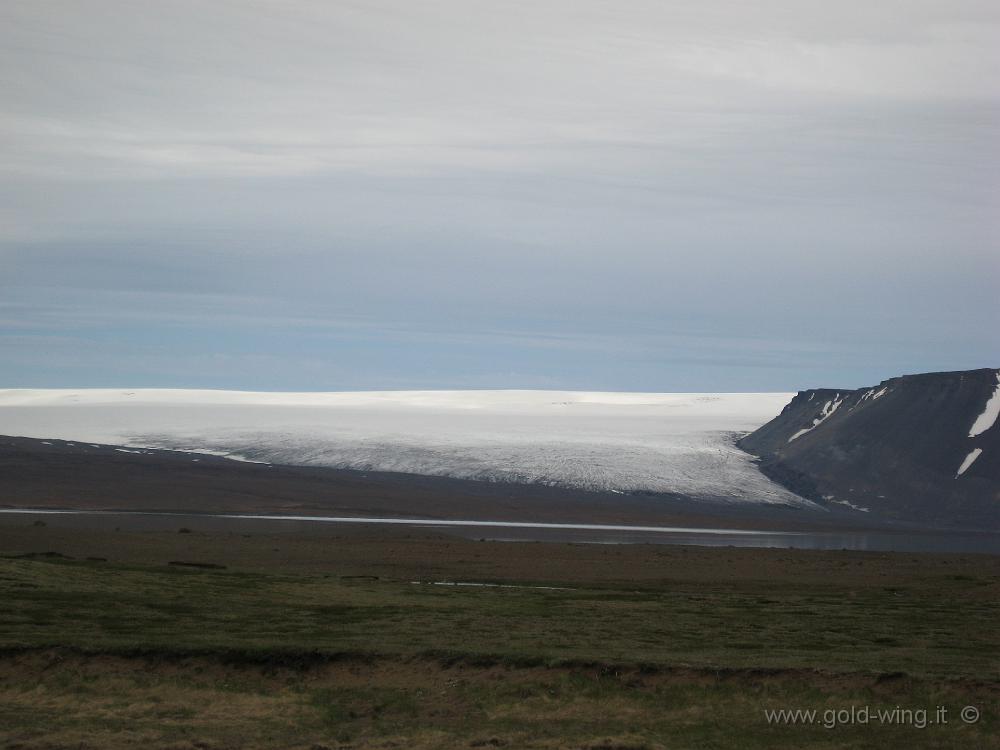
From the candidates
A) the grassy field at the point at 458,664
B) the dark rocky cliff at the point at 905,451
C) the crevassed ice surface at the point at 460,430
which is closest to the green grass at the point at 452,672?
the grassy field at the point at 458,664

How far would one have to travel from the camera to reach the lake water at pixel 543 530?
158ft

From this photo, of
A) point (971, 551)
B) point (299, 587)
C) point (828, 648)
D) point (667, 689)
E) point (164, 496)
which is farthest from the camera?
point (164, 496)

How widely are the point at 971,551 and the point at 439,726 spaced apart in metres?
45.8

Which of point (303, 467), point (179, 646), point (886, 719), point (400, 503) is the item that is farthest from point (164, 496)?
point (886, 719)

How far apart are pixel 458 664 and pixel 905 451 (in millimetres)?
83756

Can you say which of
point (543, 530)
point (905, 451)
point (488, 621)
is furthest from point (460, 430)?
point (488, 621)

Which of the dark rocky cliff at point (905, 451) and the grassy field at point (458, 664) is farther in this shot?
the dark rocky cliff at point (905, 451)

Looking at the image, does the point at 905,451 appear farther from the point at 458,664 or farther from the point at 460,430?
the point at 458,664

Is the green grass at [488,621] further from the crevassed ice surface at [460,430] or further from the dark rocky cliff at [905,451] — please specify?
the dark rocky cliff at [905,451]

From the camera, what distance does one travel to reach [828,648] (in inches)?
661

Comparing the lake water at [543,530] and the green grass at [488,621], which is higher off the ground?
the green grass at [488,621]

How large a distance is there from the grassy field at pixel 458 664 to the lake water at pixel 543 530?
2406 cm

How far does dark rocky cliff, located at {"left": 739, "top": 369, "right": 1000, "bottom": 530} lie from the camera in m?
84.6

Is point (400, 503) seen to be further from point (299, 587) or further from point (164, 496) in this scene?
point (299, 587)
